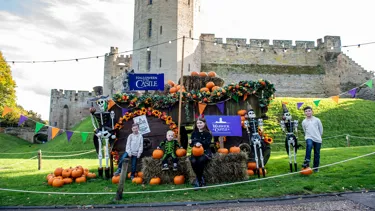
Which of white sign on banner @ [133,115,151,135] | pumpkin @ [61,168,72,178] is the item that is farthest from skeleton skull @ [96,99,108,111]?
pumpkin @ [61,168,72,178]

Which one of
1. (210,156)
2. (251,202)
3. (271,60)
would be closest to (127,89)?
(210,156)

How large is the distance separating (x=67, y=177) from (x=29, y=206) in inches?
94.5

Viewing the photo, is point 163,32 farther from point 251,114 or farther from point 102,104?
point 251,114

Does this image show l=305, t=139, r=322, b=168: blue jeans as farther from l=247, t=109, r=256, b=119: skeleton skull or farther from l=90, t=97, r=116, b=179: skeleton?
l=90, t=97, r=116, b=179: skeleton

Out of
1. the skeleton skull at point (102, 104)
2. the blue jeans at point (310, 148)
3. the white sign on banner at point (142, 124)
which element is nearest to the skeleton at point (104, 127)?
the skeleton skull at point (102, 104)

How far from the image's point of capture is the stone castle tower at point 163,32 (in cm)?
2598

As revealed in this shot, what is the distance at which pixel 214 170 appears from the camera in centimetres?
752

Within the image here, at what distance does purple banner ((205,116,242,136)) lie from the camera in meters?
8.20

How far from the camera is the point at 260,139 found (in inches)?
318

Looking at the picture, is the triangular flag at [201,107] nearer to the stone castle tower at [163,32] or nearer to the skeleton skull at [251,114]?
the skeleton skull at [251,114]

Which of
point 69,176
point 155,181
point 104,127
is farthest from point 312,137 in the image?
point 69,176

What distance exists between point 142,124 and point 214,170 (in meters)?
2.91

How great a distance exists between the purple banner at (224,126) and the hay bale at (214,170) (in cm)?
76

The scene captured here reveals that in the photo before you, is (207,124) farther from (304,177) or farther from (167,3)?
(167,3)
